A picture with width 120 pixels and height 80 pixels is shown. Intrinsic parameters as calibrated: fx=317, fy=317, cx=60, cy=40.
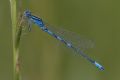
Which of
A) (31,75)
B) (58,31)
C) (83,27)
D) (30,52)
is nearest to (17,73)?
(58,31)

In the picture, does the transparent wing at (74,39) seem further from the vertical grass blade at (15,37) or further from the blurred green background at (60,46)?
the vertical grass blade at (15,37)

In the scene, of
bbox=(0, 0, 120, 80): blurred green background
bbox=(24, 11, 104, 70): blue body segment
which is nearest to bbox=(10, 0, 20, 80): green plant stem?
bbox=(24, 11, 104, 70): blue body segment

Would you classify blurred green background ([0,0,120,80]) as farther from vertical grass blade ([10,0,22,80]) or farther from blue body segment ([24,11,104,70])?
vertical grass blade ([10,0,22,80])

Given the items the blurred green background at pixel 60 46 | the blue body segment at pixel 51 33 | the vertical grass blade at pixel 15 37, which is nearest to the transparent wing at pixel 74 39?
the blue body segment at pixel 51 33

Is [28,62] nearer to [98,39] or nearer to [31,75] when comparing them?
[31,75]

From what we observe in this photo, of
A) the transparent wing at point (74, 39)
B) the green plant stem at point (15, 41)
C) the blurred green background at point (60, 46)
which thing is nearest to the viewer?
the green plant stem at point (15, 41)

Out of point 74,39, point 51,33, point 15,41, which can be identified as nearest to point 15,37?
point 15,41

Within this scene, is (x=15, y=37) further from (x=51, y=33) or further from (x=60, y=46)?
(x=60, y=46)
